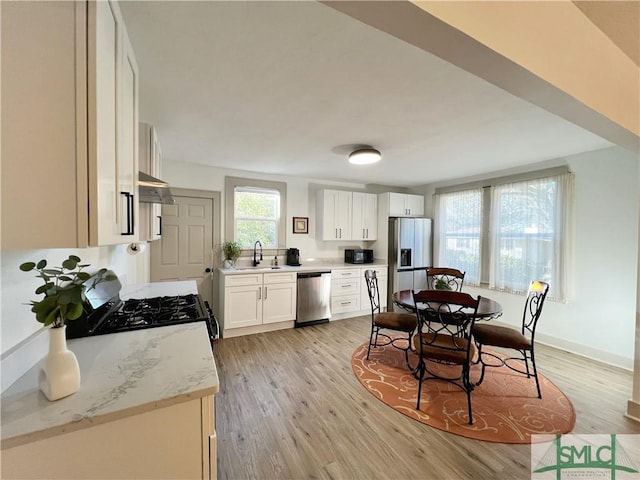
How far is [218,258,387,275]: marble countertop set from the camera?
3.65 metres

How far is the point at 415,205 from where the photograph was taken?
5.04 metres

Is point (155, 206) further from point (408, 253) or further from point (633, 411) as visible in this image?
point (633, 411)

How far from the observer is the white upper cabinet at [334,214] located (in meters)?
4.50

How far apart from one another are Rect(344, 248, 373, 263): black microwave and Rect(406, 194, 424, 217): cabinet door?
1.13m

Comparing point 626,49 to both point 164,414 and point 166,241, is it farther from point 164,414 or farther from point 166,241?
point 166,241

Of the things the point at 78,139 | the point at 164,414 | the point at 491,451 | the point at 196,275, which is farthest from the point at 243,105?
the point at 491,451

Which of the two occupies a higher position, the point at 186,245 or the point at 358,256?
the point at 186,245

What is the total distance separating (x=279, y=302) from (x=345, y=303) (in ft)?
3.99

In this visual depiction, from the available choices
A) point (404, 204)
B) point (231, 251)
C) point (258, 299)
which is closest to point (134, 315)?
point (258, 299)

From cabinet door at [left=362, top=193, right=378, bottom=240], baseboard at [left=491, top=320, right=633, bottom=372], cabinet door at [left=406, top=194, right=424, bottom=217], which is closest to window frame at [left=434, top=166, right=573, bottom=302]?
cabinet door at [left=406, top=194, right=424, bottom=217]

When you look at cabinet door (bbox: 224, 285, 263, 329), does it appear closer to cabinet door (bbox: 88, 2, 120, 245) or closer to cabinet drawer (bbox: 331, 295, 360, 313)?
cabinet drawer (bbox: 331, 295, 360, 313)

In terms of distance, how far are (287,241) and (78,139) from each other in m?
3.71

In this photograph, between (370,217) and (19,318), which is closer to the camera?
(19,318)

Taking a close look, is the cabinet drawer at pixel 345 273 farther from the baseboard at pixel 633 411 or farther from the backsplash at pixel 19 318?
the backsplash at pixel 19 318
